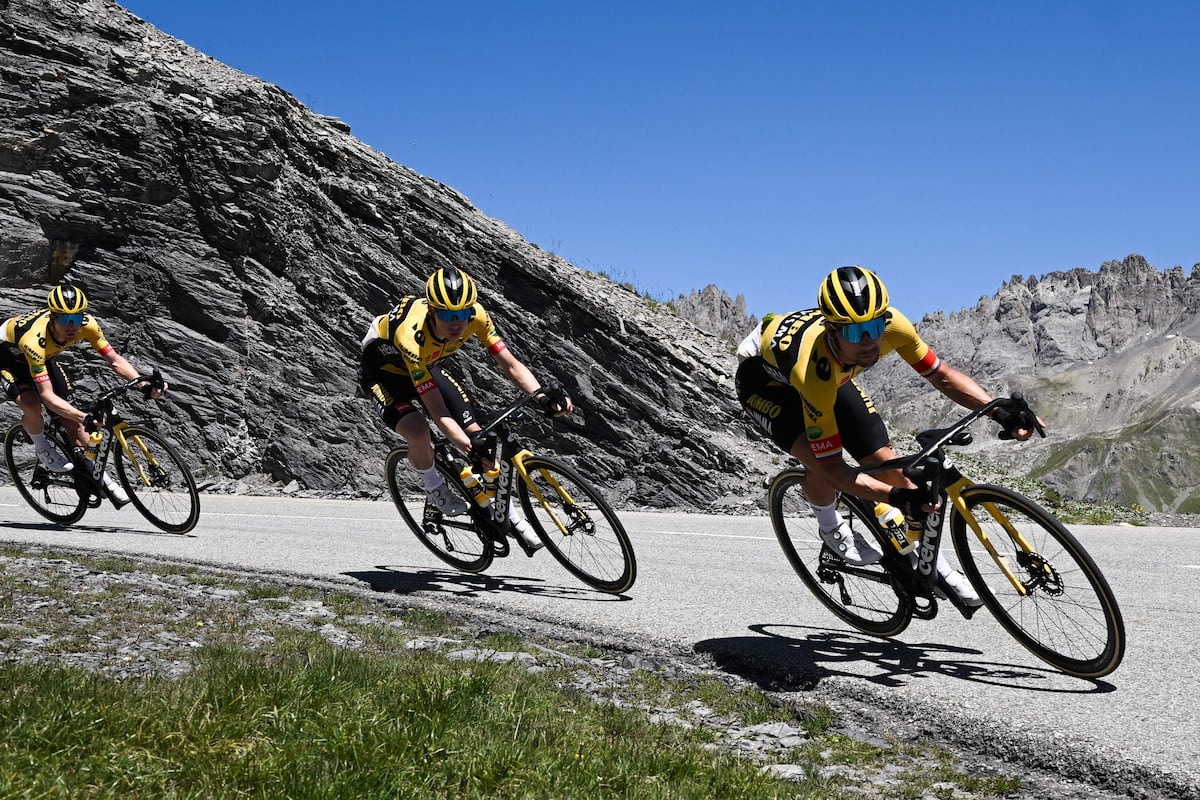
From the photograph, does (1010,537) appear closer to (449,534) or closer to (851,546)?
(851,546)

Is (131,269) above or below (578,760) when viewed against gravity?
above

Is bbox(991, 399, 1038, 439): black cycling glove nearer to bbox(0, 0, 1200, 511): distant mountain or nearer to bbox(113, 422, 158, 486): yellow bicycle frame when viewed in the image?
bbox(113, 422, 158, 486): yellow bicycle frame

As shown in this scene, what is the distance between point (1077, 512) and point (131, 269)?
16.7 meters

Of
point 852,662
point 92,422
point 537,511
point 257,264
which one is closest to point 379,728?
point 852,662

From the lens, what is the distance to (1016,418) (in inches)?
182

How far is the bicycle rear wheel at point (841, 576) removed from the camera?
18.9ft

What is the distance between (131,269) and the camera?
57.4 ft

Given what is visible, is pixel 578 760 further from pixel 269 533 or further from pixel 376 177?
pixel 376 177

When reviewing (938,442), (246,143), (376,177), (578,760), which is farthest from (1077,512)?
(246,143)

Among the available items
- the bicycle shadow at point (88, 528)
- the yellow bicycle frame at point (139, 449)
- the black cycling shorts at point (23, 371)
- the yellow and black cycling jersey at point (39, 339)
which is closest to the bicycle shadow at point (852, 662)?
the bicycle shadow at point (88, 528)

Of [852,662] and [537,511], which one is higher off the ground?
[537,511]

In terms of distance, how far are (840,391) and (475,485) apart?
329 cm

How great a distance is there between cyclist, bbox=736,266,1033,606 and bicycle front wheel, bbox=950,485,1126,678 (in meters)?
0.19

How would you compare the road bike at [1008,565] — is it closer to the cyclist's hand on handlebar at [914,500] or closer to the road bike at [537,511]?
the cyclist's hand on handlebar at [914,500]
